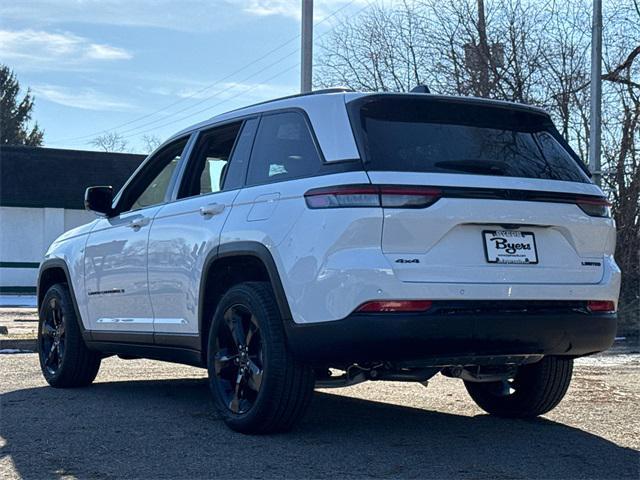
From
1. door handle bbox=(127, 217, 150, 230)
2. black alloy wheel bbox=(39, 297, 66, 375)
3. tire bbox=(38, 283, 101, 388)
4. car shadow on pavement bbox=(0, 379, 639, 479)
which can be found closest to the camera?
car shadow on pavement bbox=(0, 379, 639, 479)

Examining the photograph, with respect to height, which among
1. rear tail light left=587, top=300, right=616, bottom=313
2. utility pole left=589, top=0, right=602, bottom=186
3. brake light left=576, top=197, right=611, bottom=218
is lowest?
rear tail light left=587, top=300, right=616, bottom=313

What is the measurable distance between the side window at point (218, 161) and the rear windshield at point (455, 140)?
Answer: 1153mm

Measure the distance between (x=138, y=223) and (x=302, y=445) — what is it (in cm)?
247

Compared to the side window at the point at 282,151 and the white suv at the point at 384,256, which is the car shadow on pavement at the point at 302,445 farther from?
the side window at the point at 282,151

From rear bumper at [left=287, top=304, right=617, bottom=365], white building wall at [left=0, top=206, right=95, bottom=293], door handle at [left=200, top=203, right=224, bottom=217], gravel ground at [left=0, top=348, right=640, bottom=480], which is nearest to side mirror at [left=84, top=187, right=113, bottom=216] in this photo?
gravel ground at [left=0, top=348, right=640, bottom=480]

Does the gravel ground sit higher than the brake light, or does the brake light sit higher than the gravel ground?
the brake light

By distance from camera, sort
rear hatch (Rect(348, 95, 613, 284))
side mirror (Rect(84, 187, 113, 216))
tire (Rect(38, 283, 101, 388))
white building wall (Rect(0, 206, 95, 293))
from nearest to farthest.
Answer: rear hatch (Rect(348, 95, 613, 284))
side mirror (Rect(84, 187, 113, 216))
tire (Rect(38, 283, 101, 388))
white building wall (Rect(0, 206, 95, 293))

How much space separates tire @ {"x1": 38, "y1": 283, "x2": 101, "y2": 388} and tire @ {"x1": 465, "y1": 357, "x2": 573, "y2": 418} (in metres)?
3.35

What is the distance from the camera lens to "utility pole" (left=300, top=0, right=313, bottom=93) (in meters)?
15.2

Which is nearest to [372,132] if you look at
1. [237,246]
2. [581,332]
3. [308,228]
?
[308,228]

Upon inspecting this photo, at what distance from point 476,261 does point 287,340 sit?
1130 millimetres

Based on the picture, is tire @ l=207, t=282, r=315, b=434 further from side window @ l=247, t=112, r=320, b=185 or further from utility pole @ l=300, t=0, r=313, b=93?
utility pole @ l=300, t=0, r=313, b=93

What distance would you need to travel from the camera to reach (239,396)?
6.00 metres

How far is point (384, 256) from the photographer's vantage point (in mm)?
5207
